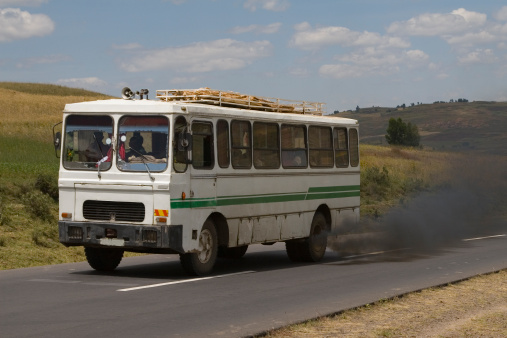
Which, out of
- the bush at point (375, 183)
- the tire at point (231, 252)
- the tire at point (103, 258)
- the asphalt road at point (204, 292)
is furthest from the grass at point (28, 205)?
the bush at point (375, 183)

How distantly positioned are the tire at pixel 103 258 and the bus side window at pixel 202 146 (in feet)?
6.86

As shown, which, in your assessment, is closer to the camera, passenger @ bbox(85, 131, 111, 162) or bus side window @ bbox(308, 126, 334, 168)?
passenger @ bbox(85, 131, 111, 162)

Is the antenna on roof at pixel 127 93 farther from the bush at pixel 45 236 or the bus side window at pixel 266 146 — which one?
the bush at pixel 45 236

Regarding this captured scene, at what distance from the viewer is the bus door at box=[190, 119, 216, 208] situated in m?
15.3

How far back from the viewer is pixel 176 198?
14.8 meters

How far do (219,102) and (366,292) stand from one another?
464cm

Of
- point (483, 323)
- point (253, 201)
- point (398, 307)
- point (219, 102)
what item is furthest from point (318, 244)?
point (483, 323)

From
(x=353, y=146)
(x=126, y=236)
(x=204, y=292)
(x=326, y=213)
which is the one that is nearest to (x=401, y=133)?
(x=353, y=146)

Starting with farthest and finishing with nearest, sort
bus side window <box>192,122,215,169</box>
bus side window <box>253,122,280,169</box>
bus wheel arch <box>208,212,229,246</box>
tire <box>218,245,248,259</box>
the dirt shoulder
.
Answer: tire <box>218,245,248,259</box>, bus side window <box>253,122,280,169</box>, bus wheel arch <box>208,212,229,246</box>, bus side window <box>192,122,215,169</box>, the dirt shoulder

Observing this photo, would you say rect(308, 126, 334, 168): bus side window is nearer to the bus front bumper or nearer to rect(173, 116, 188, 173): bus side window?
rect(173, 116, 188, 173): bus side window

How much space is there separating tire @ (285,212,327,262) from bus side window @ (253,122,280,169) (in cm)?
207

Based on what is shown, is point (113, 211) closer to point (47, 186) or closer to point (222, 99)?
point (222, 99)

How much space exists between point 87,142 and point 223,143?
2.30 metres

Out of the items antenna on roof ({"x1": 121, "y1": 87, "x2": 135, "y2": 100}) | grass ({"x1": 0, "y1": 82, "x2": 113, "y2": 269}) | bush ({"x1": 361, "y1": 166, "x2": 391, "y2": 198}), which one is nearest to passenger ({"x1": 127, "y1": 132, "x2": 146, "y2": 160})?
antenna on roof ({"x1": 121, "y1": 87, "x2": 135, "y2": 100})
